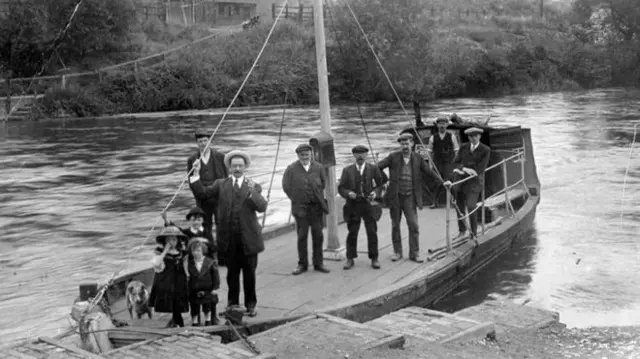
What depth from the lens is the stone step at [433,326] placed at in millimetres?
8539

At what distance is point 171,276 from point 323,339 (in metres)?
1.70

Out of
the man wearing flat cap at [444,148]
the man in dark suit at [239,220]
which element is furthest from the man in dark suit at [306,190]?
the man wearing flat cap at [444,148]

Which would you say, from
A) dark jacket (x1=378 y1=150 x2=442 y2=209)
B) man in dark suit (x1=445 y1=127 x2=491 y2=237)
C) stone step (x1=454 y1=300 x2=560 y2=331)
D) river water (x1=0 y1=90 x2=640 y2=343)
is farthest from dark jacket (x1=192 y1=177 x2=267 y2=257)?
man in dark suit (x1=445 y1=127 x2=491 y2=237)

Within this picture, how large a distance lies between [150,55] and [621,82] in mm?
37332

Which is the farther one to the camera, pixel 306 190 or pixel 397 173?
pixel 397 173

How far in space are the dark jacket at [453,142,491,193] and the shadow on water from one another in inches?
56.8

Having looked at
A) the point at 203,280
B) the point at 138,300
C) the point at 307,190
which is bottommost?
the point at 138,300

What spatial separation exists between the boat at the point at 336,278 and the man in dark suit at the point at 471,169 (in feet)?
1.97

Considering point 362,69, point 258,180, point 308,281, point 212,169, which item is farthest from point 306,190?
point 362,69

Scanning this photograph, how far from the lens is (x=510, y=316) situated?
995 centimetres

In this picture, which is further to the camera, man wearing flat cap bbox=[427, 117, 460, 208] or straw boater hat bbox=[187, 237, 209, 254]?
man wearing flat cap bbox=[427, 117, 460, 208]

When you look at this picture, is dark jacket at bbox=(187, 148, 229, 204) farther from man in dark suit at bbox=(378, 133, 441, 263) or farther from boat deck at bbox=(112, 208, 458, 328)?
man in dark suit at bbox=(378, 133, 441, 263)

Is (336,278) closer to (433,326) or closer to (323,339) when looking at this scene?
(433,326)

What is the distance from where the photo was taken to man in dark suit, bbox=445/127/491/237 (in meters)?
12.7
